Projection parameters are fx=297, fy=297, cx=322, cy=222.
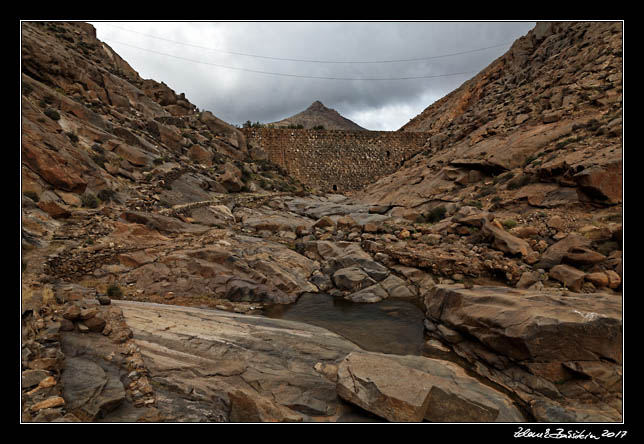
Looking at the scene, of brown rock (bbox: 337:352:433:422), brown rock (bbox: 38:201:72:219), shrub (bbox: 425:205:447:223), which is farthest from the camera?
shrub (bbox: 425:205:447:223)

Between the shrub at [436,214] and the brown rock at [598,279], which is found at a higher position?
the shrub at [436,214]

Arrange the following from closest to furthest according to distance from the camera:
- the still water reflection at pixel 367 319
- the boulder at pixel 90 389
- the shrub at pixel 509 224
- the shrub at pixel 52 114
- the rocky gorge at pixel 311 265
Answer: the boulder at pixel 90 389, the rocky gorge at pixel 311 265, the still water reflection at pixel 367 319, the shrub at pixel 509 224, the shrub at pixel 52 114

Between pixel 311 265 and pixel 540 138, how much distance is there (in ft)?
48.6

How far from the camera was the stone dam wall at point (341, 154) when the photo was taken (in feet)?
109

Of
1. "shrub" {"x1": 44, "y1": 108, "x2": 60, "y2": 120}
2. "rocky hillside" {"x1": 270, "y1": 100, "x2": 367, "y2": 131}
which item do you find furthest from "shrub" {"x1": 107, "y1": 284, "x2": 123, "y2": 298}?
"rocky hillside" {"x1": 270, "y1": 100, "x2": 367, "y2": 131}

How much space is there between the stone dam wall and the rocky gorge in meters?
10.3

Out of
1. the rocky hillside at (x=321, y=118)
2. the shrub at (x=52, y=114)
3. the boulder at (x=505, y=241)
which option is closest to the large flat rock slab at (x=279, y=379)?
the boulder at (x=505, y=241)

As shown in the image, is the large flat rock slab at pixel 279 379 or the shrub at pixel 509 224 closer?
the large flat rock slab at pixel 279 379

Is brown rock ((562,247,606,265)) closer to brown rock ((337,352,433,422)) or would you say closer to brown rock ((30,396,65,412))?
brown rock ((337,352,433,422))

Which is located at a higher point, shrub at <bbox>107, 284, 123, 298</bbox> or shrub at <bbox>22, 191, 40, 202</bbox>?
shrub at <bbox>22, 191, 40, 202</bbox>

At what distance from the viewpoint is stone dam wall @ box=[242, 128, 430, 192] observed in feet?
109

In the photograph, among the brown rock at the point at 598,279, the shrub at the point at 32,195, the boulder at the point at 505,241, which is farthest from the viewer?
the boulder at the point at 505,241

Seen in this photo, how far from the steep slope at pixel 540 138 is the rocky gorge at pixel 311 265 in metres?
0.12

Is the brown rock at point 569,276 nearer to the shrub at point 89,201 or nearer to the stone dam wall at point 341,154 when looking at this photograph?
the shrub at point 89,201
